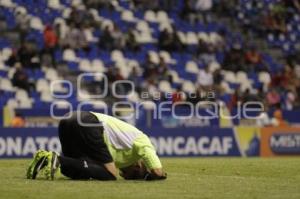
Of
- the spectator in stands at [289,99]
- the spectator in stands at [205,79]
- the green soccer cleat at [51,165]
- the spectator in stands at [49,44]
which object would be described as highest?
the spectator in stands at [49,44]

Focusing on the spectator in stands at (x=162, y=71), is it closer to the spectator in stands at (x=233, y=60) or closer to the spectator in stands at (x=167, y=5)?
the spectator in stands at (x=233, y=60)

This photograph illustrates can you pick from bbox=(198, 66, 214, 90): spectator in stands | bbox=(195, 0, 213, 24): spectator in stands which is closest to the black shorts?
bbox=(198, 66, 214, 90): spectator in stands

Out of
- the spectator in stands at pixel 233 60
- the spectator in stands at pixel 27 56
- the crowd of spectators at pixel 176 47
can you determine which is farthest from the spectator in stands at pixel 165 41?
the spectator in stands at pixel 27 56

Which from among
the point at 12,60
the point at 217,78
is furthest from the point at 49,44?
the point at 217,78

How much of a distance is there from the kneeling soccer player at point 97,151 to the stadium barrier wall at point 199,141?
37.5ft

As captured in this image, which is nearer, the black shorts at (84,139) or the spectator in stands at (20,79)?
the black shorts at (84,139)

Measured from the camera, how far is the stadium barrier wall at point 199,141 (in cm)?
2511

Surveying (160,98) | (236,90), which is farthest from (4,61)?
(236,90)

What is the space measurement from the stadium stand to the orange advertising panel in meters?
2.22

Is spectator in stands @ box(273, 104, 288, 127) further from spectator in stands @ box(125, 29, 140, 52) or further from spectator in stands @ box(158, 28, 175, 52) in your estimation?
spectator in stands @ box(125, 29, 140, 52)

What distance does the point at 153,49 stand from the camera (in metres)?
32.5

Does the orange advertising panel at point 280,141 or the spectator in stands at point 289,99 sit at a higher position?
the spectator in stands at point 289,99

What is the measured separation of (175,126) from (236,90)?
4.30 meters

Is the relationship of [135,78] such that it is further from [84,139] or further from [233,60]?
[84,139]
